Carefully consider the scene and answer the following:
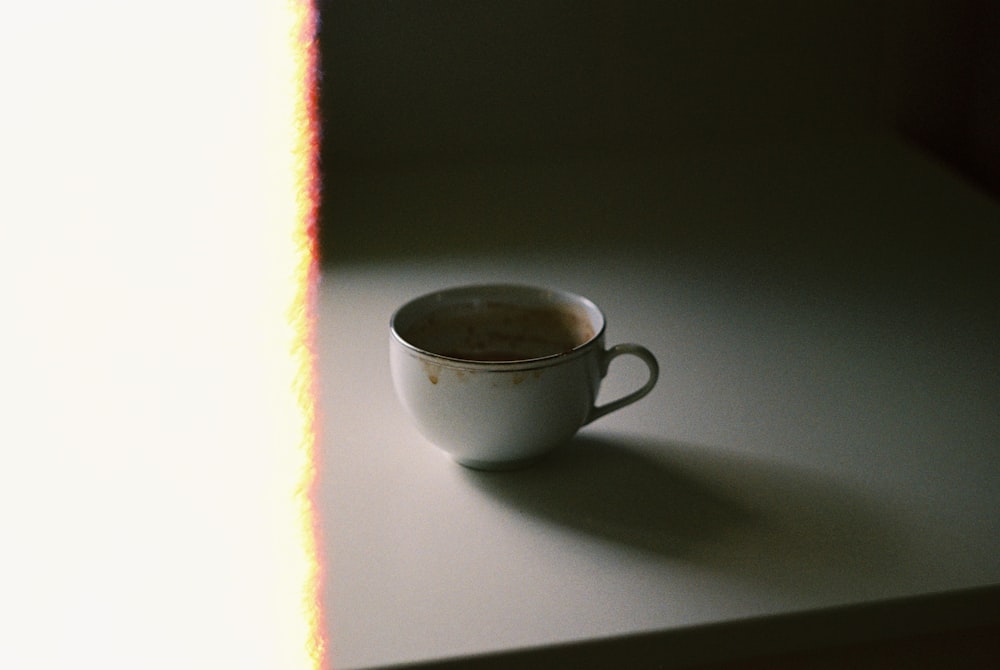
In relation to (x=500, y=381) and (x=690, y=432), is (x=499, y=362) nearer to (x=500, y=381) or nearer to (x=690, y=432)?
(x=500, y=381)

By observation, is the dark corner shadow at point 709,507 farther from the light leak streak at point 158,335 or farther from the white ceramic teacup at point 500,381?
the light leak streak at point 158,335

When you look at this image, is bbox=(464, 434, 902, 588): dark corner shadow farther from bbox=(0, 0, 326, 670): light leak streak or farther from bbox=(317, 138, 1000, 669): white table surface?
bbox=(0, 0, 326, 670): light leak streak

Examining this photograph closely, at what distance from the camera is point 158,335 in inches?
30.2

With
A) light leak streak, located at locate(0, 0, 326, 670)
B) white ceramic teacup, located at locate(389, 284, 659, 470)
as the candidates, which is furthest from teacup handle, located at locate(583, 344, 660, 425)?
light leak streak, located at locate(0, 0, 326, 670)

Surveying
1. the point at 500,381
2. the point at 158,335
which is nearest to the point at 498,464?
the point at 500,381

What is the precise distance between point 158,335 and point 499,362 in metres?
0.31

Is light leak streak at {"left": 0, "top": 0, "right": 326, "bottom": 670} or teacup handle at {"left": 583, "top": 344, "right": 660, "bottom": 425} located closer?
light leak streak at {"left": 0, "top": 0, "right": 326, "bottom": 670}

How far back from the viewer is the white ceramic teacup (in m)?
0.58

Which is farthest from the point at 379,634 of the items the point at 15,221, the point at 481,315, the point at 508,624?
the point at 15,221

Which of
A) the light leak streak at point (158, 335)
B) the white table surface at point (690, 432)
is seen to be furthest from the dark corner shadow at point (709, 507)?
the light leak streak at point (158, 335)

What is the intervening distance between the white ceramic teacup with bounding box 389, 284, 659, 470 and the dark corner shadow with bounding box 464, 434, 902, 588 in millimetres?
25

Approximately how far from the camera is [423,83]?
116 cm

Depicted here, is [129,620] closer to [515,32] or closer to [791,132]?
[515,32]

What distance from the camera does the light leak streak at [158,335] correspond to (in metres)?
0.52
